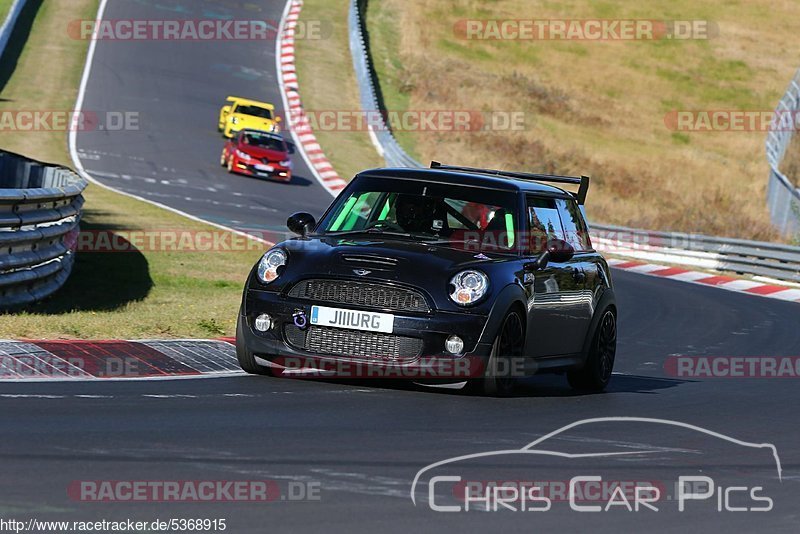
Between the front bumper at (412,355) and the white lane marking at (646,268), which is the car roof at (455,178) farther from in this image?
the white lane marking at (646,268)

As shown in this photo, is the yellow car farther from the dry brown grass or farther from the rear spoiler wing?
the rear spoiler wing

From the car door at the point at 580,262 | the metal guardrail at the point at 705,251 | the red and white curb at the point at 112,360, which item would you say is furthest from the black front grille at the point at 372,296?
the metal guardrail at the point at 705,251

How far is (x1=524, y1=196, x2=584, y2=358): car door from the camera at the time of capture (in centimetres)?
1010

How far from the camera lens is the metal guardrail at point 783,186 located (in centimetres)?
3331

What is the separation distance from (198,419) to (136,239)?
15.5 meters

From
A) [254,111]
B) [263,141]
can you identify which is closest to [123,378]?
[263,141]

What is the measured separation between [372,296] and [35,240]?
639 centimetres

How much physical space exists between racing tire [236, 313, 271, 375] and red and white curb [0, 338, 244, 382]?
0.13 metres

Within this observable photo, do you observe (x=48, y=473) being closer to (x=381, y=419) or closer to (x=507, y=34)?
(x=381, y=419)

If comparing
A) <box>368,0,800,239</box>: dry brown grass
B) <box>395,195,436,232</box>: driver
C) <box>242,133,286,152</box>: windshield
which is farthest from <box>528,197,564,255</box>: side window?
<box>242,133,286,152</box>: windshield

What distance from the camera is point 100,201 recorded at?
93.2 ft

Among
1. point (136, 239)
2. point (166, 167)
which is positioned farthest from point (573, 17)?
point (136, 239)

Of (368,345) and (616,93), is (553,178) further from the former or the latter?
(616,93)

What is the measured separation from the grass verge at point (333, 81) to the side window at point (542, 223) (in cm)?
2647
